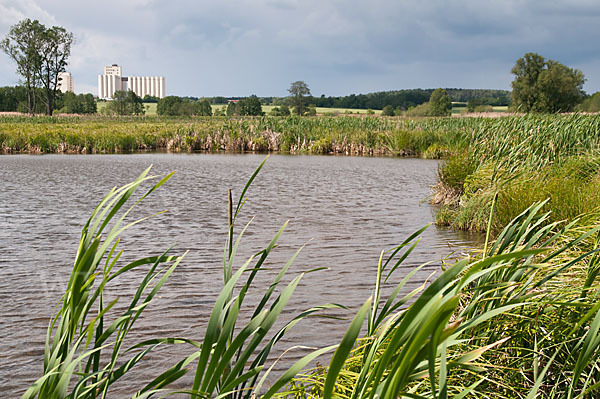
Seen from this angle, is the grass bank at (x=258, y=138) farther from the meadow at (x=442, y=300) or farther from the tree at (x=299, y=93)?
the tree at (x=299, y=93)

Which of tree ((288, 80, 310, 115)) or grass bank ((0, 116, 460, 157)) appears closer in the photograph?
grass bank ((0, 116, 460, 157))

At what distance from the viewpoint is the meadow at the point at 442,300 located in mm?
1284

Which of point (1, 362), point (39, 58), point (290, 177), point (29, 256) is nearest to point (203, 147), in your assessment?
point (290, 177)

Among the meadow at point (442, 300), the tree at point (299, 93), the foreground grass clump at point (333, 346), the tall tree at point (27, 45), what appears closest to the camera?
the foreground grass clump at point (333, 346)

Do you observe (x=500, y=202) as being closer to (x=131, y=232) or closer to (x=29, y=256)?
(x=131, y=232)

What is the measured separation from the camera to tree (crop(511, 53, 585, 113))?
74625mm

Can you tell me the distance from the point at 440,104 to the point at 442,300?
99106 mm

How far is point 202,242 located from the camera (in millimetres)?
7562

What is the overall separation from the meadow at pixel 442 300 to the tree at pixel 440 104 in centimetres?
6718

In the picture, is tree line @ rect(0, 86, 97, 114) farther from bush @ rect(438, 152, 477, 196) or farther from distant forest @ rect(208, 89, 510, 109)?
bush @ rect(438, 152, 477, 196)

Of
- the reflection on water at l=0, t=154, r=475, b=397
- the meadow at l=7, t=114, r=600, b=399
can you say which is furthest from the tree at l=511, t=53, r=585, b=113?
the reflection on water at l=0, t=154, r=475, b=397

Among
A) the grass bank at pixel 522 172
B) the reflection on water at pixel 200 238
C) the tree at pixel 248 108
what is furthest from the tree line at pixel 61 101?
the grass bank at pixel 522 172

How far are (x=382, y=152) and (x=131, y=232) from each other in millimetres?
19295

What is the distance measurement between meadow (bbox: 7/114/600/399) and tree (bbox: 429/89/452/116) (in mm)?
67184
